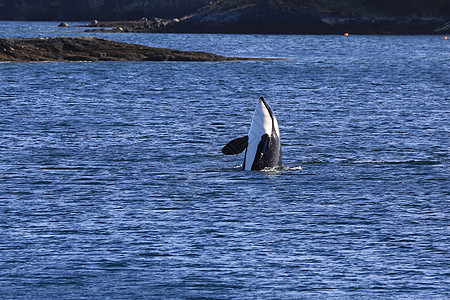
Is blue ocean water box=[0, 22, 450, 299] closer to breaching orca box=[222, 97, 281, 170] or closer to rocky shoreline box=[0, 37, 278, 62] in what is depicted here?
breaching orca box=[222, 97, 281, 170]

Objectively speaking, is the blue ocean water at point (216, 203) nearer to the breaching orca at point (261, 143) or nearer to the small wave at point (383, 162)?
the small wave at point (383, 162)

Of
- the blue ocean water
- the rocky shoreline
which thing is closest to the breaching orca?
the blue ocean water

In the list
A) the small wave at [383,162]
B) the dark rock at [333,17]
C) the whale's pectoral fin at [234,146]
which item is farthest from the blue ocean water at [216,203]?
the dark rock at [333,17]

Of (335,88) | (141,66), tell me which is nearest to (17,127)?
(335,88)

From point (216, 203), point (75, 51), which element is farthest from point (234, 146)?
point (75, 51)

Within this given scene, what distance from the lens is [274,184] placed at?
2336 centimetres

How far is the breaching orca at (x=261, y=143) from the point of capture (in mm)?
24516

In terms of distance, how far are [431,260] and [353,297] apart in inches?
108

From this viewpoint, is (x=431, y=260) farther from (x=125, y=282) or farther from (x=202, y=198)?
(x=202, y=198)

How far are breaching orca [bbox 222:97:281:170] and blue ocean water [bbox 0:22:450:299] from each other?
445 mm

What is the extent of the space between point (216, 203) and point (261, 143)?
4.20 metres

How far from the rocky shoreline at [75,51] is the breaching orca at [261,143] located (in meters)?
52.9

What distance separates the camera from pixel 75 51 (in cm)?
7769

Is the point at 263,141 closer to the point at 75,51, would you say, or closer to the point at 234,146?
the point at 234,146
